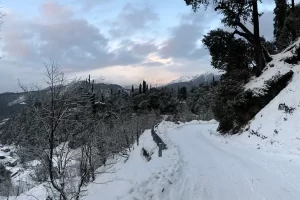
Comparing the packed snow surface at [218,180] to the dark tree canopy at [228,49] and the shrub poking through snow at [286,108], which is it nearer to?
the shrub poking through snow at [286,108]

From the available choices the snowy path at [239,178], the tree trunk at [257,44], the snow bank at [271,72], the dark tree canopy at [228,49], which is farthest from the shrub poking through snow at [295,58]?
the snowy path at [239,178]

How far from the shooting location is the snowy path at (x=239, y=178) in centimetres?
866

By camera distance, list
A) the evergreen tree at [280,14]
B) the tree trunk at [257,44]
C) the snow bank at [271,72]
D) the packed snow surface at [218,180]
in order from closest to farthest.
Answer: the packed snow surface at [218,180]
the snow bank at [271,72]
the tree trunk at [257,44]
the evergreen tree at [280,14]

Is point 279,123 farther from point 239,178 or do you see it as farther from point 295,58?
point 239,178

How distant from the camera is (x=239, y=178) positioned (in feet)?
34.1

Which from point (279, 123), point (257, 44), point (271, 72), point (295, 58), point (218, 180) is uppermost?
point (257, 44)

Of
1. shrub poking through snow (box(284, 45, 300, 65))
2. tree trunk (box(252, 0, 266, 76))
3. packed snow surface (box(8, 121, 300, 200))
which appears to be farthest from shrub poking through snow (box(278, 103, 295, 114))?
tree trunk (box(252, 0, 266, 76))

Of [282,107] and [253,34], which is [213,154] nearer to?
[282,107]

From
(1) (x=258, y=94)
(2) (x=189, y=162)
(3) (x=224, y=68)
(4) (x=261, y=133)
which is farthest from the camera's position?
(3) (x=224, y=68)

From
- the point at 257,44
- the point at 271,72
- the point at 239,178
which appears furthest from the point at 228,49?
the point at 239,178

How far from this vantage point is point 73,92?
997 cm

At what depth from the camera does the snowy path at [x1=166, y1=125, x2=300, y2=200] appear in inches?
341

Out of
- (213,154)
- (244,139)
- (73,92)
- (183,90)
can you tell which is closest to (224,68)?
(244,139)

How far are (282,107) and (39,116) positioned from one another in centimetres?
1450
